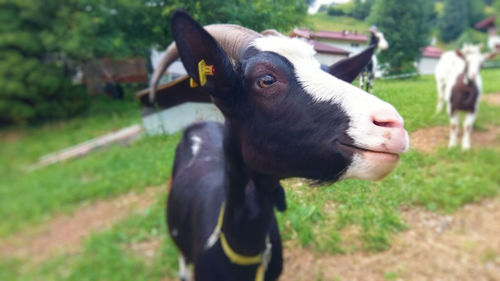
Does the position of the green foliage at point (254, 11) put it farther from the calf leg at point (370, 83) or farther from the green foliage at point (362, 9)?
the calf leg at point (370, 83)

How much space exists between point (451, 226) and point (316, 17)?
272cm

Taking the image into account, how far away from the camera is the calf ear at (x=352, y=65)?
1.55 meters

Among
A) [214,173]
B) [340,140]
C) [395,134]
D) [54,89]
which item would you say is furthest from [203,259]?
[54,89]

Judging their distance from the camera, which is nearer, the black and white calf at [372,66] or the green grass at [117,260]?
the black and white calf at [372,66]

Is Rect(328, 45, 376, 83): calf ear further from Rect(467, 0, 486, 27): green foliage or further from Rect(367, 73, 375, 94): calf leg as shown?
Rect(467, 0, 486, 27): green foliage

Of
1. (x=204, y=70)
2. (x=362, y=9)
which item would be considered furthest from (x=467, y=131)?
(x=204, y=70)

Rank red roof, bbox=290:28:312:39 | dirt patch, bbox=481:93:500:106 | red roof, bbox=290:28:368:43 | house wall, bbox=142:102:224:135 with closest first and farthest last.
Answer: red roof, bbox=290:28:312:39, red roof, bbox=290:28:368:43, house wall, bbox=142:102:224:135, dirt patch, bbox=481:93:500:106

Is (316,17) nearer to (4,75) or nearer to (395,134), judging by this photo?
(395,134)

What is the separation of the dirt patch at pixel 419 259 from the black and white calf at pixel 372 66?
1.32m

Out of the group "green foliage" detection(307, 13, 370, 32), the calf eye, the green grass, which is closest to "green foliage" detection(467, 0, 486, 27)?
"green foliage" detection(307, 13, 370, 32)

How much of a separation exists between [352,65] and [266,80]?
1.87 ft

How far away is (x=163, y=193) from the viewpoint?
4.89 m

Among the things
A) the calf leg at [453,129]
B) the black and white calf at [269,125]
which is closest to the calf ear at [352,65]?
the black and white calf at [269,125]

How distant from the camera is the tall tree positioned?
14.6 feet
